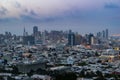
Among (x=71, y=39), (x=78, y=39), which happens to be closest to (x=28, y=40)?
(x=71, y=39)

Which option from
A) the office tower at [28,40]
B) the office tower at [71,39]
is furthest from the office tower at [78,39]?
the office tower at [28,40]

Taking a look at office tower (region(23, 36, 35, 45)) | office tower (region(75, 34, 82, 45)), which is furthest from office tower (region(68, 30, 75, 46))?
office tower (region(23, 36, 35, 45))

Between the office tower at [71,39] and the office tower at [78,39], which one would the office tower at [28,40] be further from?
the office tower at [78,39]

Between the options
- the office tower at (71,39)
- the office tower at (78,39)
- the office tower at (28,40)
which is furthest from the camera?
the office tower at (28,40)

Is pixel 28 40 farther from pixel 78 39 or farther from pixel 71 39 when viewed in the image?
pixel 78 39

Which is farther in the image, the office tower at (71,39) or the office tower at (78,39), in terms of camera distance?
the office tower at (78,39)

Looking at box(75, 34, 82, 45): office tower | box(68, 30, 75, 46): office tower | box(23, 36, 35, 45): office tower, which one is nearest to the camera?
box(68, 30, 75, 46): office tower

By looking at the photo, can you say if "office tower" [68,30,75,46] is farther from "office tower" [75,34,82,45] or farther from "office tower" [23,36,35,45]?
"office tower" [23,36,35,45]

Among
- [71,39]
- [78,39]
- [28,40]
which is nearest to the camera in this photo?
[71,39]

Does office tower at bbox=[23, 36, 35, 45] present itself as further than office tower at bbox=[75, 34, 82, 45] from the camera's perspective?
Yes

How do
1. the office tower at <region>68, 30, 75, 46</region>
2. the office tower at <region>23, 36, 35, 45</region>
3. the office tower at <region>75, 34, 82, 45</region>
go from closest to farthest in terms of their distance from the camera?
the office tower at <region>68, 30, 75, 46</region>, the office tower at <region>75, 34, 82, 45</region>, the office tower at <region>23, 36, 35, 45</region>

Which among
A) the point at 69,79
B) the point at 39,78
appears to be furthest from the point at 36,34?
Answer: the point at 69,79

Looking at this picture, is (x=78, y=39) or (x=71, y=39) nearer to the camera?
(x=71, y=39)
